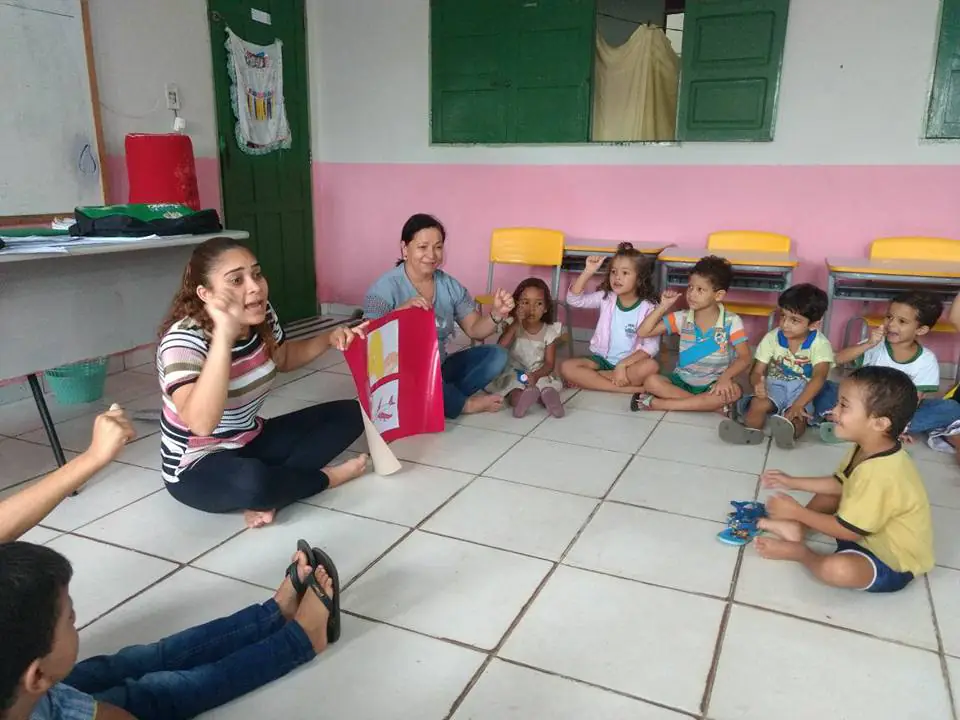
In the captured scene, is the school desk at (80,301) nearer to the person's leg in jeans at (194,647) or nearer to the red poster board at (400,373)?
the red poster board at (400,373)

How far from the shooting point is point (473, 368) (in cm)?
331

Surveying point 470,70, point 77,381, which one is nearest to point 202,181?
point 77,381

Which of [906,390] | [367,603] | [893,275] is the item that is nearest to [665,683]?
[367,603]

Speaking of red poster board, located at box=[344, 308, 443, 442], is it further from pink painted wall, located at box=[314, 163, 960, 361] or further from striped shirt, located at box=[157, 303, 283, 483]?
pink painted wall, located at box=[314, 163, 960, 361]

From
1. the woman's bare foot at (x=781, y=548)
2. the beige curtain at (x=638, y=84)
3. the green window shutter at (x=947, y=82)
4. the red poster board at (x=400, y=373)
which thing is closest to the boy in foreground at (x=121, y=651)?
the red poster board at (x=400, y=373)

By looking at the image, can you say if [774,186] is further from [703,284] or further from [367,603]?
[367,603]

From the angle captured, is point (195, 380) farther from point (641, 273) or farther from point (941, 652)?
point (641, 273)

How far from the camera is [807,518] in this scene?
74.2 inches

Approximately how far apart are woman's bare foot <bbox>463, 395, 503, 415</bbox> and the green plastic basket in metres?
1.72

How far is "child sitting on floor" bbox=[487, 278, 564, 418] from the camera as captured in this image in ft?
11.5

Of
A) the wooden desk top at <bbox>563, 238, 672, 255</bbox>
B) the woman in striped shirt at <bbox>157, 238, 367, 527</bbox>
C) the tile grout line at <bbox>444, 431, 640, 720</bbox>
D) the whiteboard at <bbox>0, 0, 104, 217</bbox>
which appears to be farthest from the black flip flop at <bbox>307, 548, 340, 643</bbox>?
the wooden desk top at <bbox>563, 238, 672, 255</bbox>

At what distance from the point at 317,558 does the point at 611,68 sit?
4.36 meters

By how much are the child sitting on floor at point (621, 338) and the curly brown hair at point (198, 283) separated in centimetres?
206

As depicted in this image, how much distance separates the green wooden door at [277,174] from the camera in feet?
14.4
